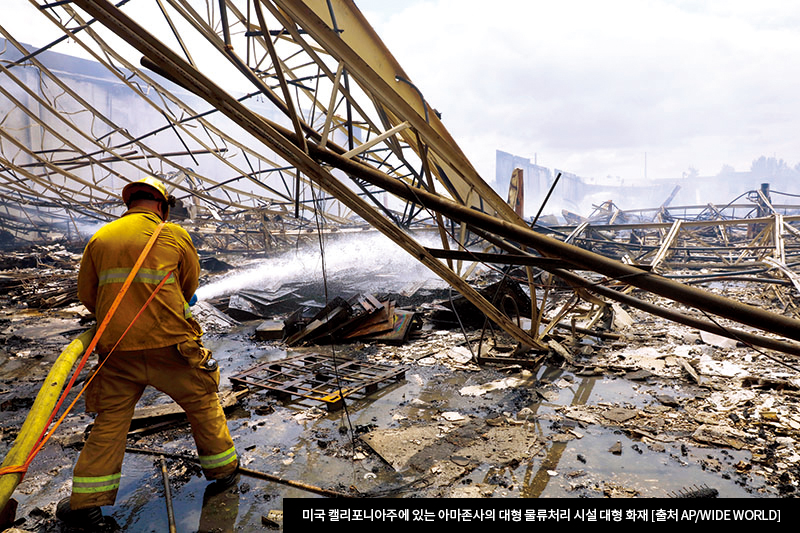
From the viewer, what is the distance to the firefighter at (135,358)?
273cm

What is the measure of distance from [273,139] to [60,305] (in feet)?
33.5

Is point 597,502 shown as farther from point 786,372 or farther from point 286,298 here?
point 286,298

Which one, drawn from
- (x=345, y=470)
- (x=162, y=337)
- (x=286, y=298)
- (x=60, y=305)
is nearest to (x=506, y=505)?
(x=345, y=470)

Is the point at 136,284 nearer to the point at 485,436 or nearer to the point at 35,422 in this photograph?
the point at 35,422

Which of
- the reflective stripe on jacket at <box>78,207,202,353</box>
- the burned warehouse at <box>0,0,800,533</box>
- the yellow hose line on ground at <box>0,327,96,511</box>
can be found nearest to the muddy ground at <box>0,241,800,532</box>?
the burned warehouse at <box>0,0,800,533</box>

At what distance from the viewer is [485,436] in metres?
3.84

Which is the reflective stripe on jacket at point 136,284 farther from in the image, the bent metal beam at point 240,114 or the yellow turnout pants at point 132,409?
the bent metal beam at point 240,114

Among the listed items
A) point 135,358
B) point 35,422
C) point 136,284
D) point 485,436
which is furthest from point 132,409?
point 485,436

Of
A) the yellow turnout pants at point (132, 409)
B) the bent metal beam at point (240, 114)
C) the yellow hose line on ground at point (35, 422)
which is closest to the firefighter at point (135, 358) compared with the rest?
the yellow turnout pants at point (132, 409)

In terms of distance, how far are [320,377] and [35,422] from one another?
10.7 ft

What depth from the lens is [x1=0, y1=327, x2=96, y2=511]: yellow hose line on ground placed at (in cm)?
220

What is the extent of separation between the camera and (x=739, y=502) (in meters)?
2.86

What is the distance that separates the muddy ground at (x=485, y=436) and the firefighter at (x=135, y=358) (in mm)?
308

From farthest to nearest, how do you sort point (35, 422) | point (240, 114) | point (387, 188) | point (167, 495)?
point (387, 188) < point (240, 114) < point (167, 495) < point (35, 422)
